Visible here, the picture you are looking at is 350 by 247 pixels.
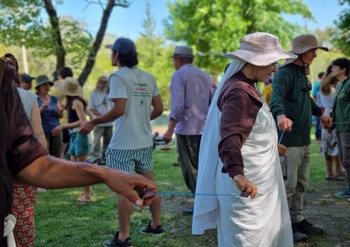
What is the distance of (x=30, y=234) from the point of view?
3264 millimetres

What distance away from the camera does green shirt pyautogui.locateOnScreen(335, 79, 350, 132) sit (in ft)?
20.1

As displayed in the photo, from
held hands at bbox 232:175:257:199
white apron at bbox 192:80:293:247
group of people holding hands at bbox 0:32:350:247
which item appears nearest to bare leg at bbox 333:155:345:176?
group of people holding hands at bbox 0:32:350:247

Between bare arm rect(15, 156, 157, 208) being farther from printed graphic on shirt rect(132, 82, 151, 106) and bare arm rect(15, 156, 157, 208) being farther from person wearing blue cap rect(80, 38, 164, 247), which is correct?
printed graphic on shirt rect(132, 82, 151, 106)

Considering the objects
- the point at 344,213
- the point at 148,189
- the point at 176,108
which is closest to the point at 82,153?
the point at 176,108

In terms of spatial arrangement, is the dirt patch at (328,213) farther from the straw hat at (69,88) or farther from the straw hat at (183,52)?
the straw hat at (69,88)

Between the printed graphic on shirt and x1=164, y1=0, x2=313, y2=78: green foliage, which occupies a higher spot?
x1=164, y1=0, x2=313, y2=78: green foliage

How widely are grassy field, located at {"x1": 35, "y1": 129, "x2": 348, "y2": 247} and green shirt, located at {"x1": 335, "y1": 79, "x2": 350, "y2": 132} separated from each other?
1368mm

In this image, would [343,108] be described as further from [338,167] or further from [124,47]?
[124,47]

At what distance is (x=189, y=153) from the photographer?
5.57 meters

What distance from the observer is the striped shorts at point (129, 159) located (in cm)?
447

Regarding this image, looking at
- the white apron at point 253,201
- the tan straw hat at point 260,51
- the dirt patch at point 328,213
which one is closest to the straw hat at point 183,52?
→ the dirt patch at point 328,213

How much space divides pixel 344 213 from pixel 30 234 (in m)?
3.98

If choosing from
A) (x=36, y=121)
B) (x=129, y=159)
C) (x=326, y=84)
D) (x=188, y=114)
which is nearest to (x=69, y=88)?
(x=188, y=114)

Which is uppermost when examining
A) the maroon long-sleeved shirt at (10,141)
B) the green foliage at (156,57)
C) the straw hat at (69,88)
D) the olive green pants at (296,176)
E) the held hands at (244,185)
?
the green foliage at (156,57)
